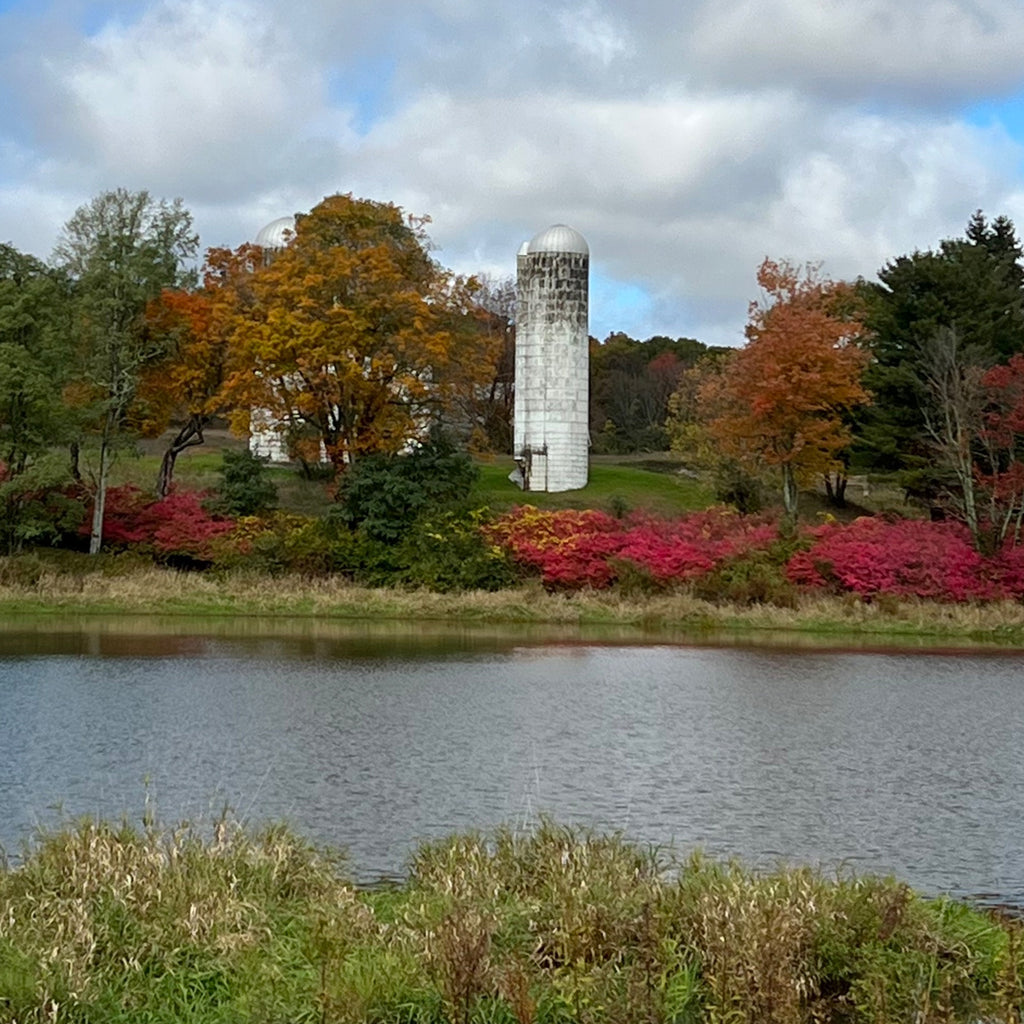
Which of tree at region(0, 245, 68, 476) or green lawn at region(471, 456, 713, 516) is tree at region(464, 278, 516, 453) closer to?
green lawn at region(471, 456, 713, 516)

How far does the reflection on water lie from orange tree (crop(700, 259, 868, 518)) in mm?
14474

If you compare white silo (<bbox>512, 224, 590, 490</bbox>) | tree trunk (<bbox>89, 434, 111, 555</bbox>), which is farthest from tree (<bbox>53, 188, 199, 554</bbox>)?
white silo (<bbox>512, 224, 590, 490</bbox>)

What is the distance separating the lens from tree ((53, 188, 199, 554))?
43688 millimetres

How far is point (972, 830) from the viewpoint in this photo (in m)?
14.8

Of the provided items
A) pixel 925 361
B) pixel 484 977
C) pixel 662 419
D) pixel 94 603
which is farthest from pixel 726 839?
pixel 662 419

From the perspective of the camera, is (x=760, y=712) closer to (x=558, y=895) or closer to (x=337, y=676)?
(x=337, y=676)

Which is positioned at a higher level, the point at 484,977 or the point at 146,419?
the point at 146,419

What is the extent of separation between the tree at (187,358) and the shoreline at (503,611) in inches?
281

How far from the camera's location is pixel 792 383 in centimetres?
4462

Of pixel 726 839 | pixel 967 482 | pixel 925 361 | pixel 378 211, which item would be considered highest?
pixel 378 211

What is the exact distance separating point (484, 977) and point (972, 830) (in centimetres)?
763

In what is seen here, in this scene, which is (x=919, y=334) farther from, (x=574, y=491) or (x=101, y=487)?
(x=101, y=487)

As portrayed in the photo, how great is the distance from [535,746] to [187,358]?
98.5 ft

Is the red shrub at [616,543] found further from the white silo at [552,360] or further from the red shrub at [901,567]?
the white silo at [552,360]
